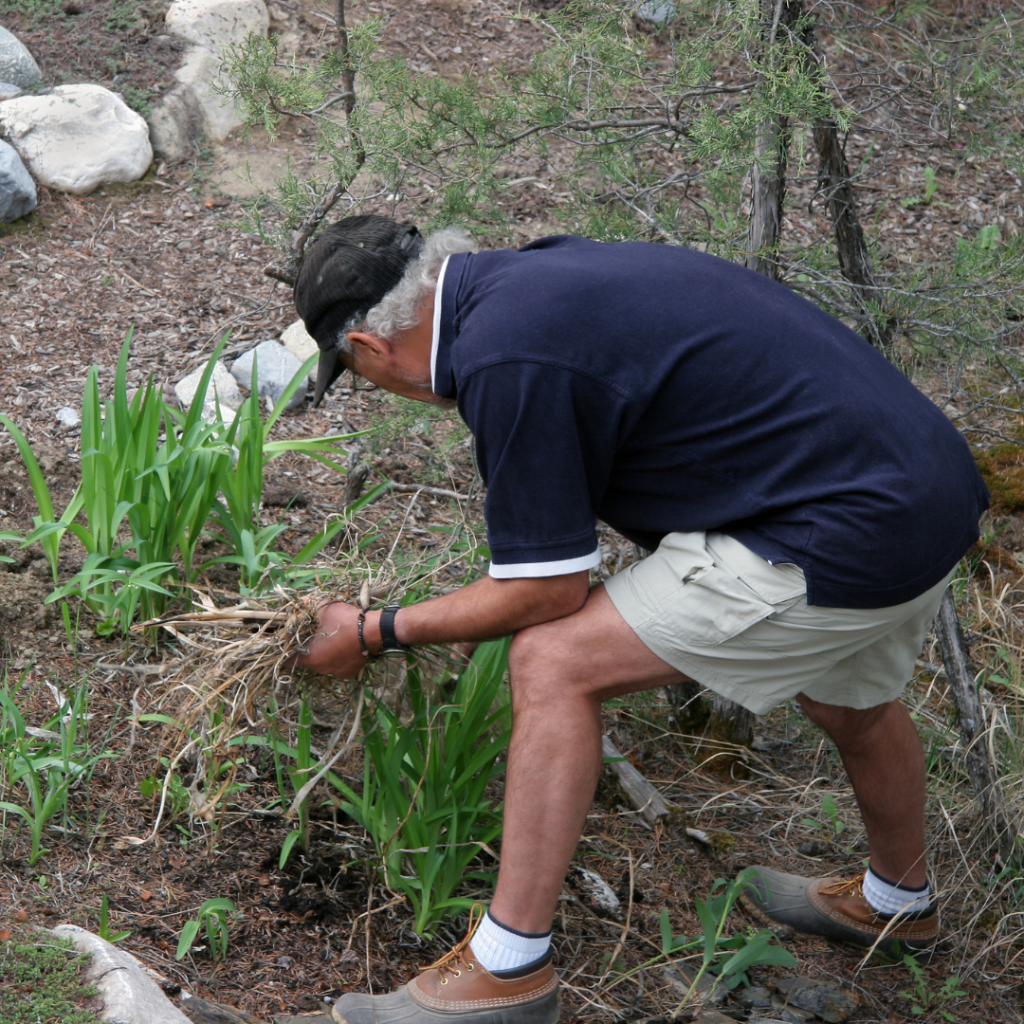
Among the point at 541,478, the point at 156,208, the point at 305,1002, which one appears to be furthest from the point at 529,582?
the point at 156,208

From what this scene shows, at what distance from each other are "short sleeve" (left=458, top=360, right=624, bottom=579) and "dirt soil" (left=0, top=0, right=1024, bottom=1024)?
846 millimetres

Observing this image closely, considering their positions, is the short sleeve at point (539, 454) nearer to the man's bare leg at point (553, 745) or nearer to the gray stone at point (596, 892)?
the man's bare leg at point (553, 745)

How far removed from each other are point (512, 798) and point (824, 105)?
1.68 m

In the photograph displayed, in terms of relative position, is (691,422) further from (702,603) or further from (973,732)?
(973,732)

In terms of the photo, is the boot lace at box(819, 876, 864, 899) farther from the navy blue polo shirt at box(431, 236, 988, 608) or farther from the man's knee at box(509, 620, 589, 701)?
the man's knee at box(509, 620, 589, 701)

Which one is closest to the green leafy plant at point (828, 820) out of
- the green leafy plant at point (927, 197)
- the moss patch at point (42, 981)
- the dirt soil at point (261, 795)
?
the dirt soil at point (261, 795)

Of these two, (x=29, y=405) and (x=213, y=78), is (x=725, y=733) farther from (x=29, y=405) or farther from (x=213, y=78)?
(x=213, y=78)

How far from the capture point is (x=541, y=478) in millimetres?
1833

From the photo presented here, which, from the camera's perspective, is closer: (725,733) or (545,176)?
(725,733)

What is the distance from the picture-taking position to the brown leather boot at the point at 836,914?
99.1 inches

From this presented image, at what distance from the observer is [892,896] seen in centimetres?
249

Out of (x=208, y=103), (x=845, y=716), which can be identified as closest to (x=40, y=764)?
(x=845, y=716)

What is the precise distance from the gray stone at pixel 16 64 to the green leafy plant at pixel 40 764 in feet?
13.3

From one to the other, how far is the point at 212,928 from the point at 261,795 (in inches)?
19.5
